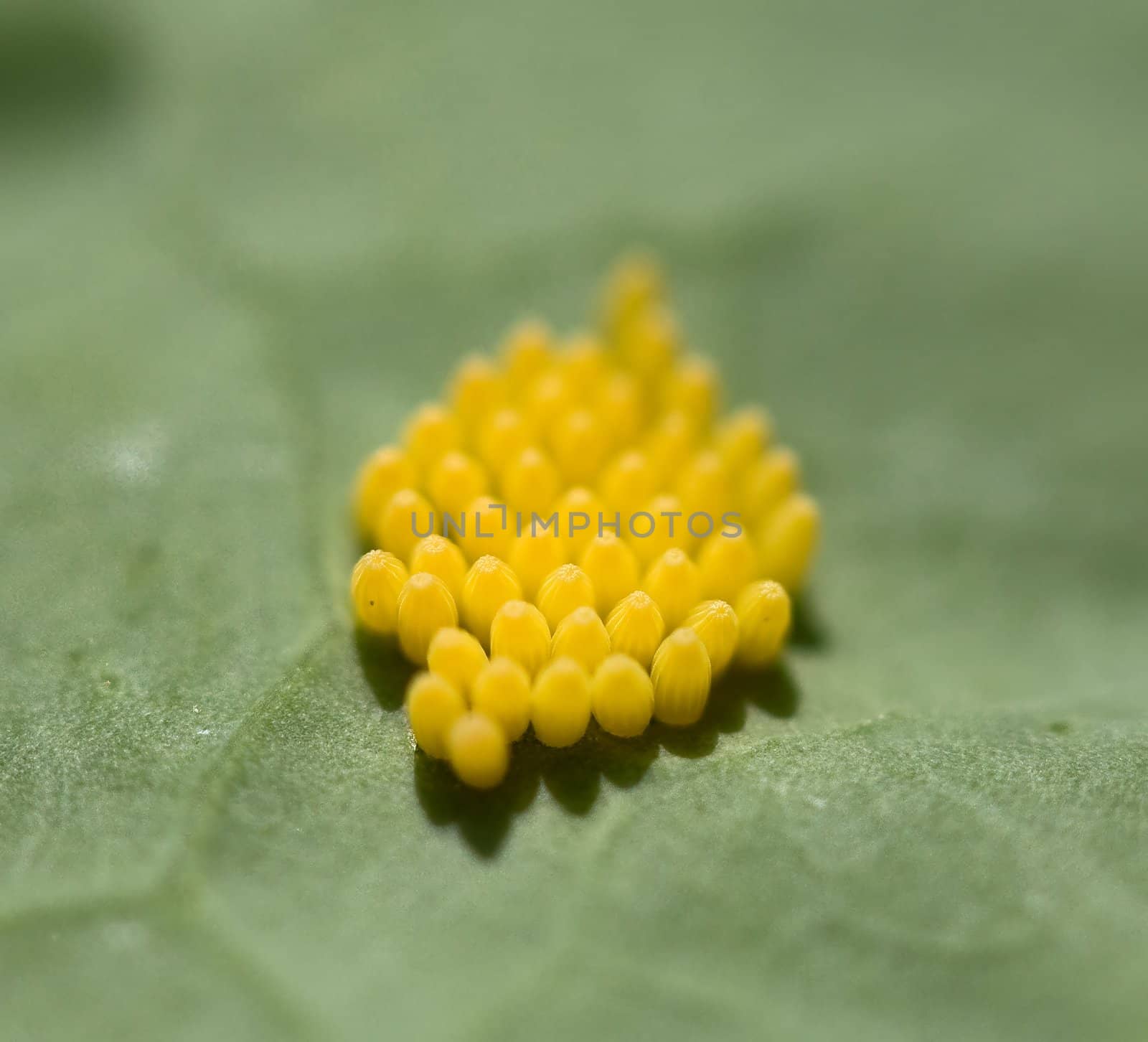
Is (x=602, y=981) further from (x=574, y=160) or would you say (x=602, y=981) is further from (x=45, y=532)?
(x=574, y=160)

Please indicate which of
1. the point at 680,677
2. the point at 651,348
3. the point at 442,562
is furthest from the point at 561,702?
the point at 651,348

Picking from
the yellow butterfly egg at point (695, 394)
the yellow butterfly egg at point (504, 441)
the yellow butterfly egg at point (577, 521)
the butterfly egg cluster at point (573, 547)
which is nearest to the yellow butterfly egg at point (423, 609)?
the butterfly egg cluster at point (573, 547)

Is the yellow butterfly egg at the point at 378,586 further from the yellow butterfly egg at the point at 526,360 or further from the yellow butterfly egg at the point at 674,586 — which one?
the yellow butterfly egg at the point at 526,360

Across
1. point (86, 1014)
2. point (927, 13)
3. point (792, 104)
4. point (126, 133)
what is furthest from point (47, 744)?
point (927, 13)

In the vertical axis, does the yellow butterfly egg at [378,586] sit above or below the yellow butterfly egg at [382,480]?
below

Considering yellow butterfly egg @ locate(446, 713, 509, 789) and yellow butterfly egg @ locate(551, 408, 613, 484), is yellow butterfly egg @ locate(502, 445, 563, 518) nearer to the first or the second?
yellow butterfly egg @ locate(551, 408, 613, 484)

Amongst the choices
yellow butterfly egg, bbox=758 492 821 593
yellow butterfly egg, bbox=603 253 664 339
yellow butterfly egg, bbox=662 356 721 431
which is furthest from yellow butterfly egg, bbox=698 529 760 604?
yellow butterfly egg, bbox=603 253 664 339
